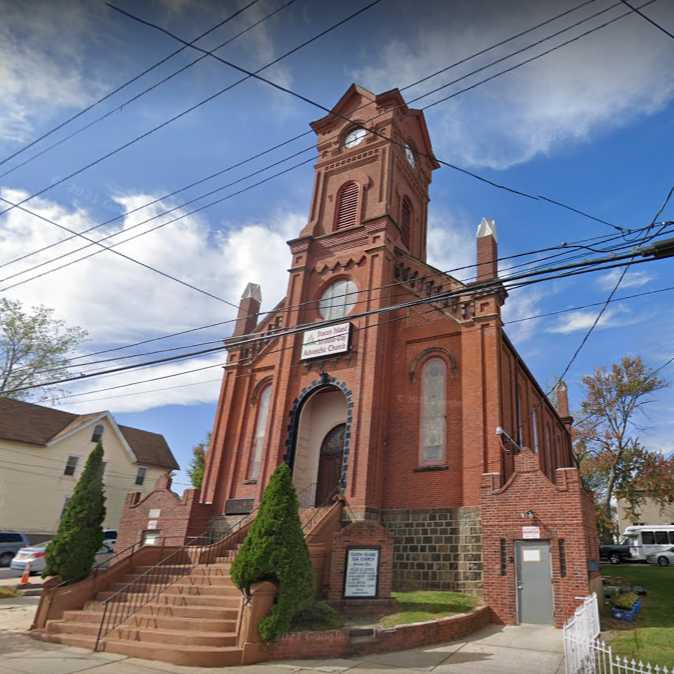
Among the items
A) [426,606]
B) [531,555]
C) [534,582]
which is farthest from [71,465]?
[534,582]

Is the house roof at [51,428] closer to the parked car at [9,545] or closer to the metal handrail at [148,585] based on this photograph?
the parked car at [9,545]

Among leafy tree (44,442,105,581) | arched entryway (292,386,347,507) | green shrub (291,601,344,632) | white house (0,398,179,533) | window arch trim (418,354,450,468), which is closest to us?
green shrub (291,601,344,632)

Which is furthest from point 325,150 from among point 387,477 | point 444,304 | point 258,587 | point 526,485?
point 258,587

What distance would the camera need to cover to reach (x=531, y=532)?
46.4 ft

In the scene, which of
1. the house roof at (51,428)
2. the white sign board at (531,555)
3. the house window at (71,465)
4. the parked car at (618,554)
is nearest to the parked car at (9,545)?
the house roof at (51,428)

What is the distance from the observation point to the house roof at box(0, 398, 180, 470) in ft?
117

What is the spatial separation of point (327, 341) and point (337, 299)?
2382mm

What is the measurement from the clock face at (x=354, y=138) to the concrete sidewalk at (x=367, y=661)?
22.4 meters

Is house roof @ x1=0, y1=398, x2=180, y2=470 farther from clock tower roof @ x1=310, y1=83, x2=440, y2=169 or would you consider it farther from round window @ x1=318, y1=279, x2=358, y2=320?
clock tower roof @ x1=310, y1=83, x2=440, y2=169

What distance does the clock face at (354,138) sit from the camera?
2625cm

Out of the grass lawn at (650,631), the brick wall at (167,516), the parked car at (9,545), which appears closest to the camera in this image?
the grass lawn at (650,631)

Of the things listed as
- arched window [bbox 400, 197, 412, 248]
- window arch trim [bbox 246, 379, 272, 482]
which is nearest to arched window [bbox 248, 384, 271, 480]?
window arch trim [bbox 246, 379, 272, 482]

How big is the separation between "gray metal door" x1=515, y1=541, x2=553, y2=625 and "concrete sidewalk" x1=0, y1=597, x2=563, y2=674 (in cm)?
156

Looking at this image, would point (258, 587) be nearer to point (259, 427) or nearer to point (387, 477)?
point (387, 477)
